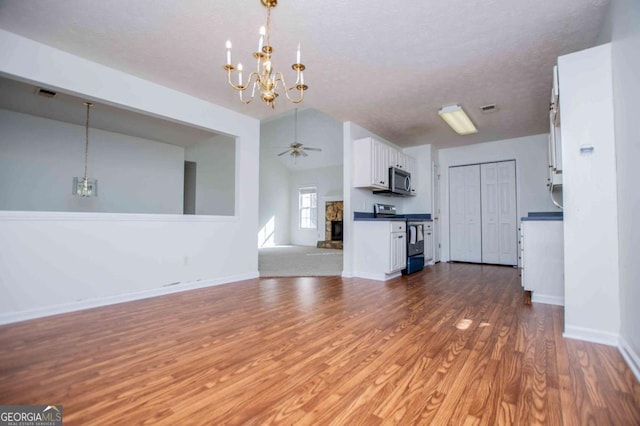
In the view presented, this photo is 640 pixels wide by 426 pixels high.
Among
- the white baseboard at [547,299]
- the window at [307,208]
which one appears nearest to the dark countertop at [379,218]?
the white baseboard at [547,299]

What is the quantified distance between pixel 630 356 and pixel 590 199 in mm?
1044

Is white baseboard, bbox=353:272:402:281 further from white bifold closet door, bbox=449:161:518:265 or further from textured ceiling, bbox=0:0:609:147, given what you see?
textured ceiling, bbox=0:0:609:147

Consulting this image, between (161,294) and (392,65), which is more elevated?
(392,65)

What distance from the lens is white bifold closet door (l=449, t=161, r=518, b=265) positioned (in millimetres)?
5836

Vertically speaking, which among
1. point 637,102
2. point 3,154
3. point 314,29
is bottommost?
point 637,102

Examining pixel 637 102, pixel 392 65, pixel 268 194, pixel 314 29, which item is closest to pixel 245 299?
pixel 314 29

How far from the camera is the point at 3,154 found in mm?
4449

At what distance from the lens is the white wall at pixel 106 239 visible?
104 inches

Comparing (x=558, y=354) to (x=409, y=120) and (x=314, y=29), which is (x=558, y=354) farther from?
(x=409, y=120)

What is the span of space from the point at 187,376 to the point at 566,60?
345 cm

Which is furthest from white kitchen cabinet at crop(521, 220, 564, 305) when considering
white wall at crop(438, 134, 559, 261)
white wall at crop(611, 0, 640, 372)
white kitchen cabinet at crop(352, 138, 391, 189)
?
white wall at crop(438, 134, 559, 261)

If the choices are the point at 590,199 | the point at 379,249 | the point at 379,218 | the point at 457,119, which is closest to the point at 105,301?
the point at 379,249

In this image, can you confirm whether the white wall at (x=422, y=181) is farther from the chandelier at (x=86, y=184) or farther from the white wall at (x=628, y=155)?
the chandelier at (x=86, y=184)

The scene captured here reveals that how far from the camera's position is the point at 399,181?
5.46m
